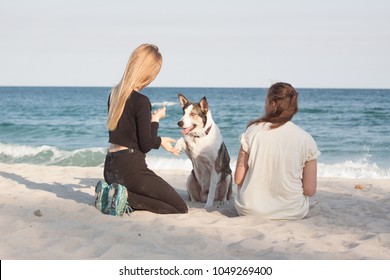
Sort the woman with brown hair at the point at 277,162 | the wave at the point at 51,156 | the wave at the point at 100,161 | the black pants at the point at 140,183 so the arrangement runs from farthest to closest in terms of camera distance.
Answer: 1. the wave at the point at 51,156
2. the wave at the point at 100,161
3. the black pants at the point at 140,183
4. the woman with brown hair at the point at 277,162

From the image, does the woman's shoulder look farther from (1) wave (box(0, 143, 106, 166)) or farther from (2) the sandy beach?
(1) wave (box(0, 143, 106, 166))

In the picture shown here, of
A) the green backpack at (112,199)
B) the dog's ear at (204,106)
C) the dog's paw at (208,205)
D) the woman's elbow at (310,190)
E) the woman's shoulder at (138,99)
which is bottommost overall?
the dog's paw at (208,205)

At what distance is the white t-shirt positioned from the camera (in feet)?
15.3

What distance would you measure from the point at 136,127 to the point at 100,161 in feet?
23.4

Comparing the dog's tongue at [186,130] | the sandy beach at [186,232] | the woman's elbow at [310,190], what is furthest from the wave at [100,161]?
the woman's elbow at [310,190]

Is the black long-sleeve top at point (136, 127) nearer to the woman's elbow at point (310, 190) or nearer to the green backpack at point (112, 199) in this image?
the green backpack at point (112, 199)

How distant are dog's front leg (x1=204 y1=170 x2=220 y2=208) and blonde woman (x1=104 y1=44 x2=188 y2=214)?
482 millimetres

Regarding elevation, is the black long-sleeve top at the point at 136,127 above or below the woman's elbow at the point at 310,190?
above

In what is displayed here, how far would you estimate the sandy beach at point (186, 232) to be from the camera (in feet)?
12.5

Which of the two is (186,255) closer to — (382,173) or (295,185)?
(295,185)

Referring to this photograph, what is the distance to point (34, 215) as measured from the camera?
5.04 metres

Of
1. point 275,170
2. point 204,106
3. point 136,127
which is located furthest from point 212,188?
point 136,127

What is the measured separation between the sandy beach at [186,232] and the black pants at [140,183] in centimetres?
13
